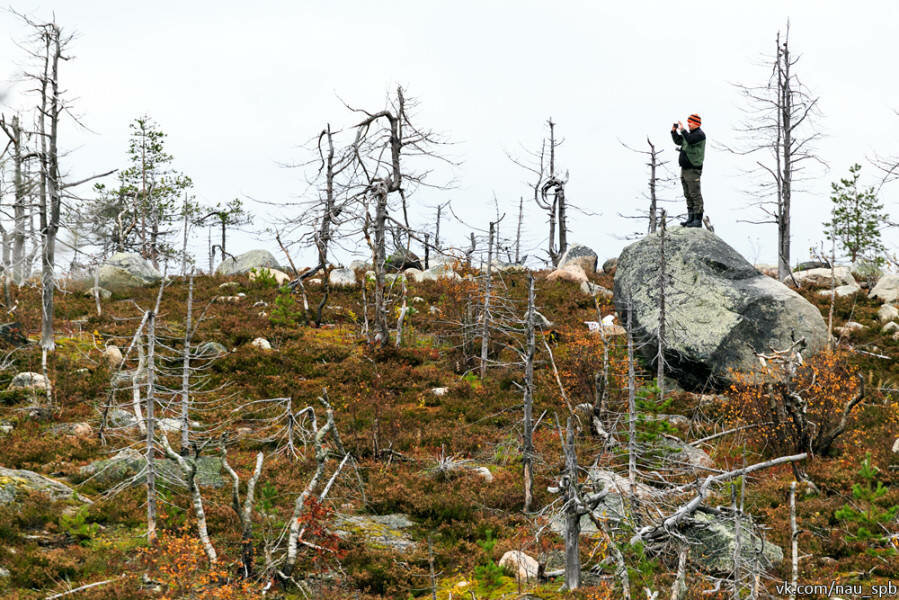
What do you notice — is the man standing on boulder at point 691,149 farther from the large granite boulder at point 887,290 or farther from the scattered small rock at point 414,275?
the scattered small rock at point 414,275

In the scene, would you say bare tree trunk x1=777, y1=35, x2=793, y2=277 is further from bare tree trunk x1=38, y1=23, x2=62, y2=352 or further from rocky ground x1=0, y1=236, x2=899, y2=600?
bare tree trunk x1=38, y1=23, x2=62, y2=352

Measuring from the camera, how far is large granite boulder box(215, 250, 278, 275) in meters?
31.8

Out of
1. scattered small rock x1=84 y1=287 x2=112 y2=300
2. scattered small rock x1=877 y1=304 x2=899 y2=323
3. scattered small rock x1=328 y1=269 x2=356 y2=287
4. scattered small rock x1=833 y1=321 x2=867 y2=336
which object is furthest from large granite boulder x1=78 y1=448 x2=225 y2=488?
scattered small rock x1=877 y1=304 x2=899 y2=323

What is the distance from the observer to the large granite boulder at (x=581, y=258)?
30.8 m

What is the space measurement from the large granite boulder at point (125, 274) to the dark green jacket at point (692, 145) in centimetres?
1966

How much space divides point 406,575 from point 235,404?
7.54m

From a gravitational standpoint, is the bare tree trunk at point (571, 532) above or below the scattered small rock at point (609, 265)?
below

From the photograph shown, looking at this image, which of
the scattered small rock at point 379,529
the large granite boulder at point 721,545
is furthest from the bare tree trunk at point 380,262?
the large granite boulder at point 721,545

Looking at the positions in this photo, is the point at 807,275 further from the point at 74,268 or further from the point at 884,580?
the point at 74,268

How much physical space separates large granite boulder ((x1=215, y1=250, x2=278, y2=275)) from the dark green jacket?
67.2 ft

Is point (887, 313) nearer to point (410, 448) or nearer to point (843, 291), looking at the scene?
point (843, 291)

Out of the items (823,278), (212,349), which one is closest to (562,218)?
(823,278)

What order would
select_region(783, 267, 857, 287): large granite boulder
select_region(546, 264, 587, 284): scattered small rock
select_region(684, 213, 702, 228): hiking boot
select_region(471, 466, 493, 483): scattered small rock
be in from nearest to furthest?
select_region(471, 466, 493, 483): scattered small rock, select_region(684, 213, 702, 228): hiking boot, select_region(783, 267, 857, 287): large granite boulder, select_region(546, 264, 587, 284): scattered small rock

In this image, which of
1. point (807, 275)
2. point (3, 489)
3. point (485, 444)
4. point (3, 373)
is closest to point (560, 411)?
point (485, 444)
